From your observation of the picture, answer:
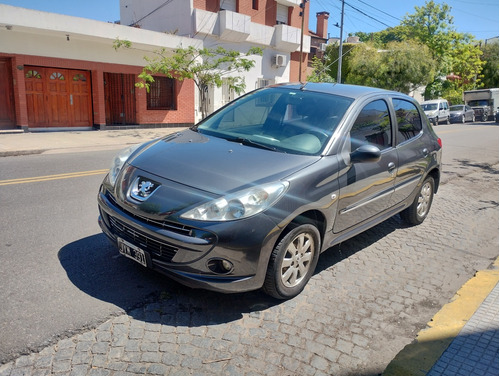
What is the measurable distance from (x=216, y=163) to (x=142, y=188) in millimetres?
611

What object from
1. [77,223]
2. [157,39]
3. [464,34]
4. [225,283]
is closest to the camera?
[225,283]

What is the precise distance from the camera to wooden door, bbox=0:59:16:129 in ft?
50.5

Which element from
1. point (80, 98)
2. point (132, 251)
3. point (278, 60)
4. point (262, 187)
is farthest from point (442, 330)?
point (278, 60)

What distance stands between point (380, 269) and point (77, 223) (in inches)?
136

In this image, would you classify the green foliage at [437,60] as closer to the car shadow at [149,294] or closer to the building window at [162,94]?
the building window at [162,94]

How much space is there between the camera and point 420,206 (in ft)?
18.6

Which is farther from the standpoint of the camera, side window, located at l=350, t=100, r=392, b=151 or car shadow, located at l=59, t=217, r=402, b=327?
side window, located at l=350, t=100, r=392, b=151

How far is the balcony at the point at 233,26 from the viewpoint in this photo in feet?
70.4

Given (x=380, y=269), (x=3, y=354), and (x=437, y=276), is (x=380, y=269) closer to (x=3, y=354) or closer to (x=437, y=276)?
(x=437, y=276)

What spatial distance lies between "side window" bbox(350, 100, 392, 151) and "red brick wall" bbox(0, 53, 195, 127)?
1466 centimetres

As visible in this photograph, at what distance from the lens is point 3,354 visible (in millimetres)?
2605

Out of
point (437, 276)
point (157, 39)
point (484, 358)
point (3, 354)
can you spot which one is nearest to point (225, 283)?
point (3, 354)

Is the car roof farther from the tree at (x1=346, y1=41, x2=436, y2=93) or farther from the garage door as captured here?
the tree at (x1=346, y1=41, x2=436, y2=93)

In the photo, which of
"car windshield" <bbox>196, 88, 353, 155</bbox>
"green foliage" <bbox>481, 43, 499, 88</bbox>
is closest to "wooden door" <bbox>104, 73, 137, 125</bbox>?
"car windshield" <bbox>196, 88, 353, 155</bbox>
